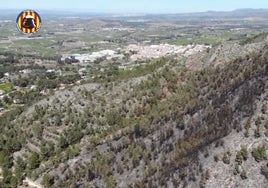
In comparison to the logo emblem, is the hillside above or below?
below

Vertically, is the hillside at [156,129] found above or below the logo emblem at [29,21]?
below

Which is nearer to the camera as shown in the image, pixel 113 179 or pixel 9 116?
pixel 113 179

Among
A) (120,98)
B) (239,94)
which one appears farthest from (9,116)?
(239,94)

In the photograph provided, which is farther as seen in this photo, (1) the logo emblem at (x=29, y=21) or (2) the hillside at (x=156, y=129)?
(2) the hillside at (x=156, y=129)

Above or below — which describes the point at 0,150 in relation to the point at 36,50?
above

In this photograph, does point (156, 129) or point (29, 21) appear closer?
point (29, 21)

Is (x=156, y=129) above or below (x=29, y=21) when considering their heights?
below

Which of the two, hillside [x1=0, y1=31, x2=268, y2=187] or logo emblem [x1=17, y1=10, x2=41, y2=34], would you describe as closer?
logo emblem [x1=17, y1=10, x2=41, y2=34]

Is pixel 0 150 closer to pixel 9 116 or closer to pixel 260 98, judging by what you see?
pixel 9 116
